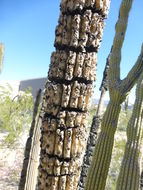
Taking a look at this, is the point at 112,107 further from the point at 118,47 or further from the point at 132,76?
the point at 118,47

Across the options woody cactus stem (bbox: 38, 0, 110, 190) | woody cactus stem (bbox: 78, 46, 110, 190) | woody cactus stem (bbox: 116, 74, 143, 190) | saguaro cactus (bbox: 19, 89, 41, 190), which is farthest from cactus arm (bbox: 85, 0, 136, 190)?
woody cactus stem (bbox: 78, 46, 110, 190)

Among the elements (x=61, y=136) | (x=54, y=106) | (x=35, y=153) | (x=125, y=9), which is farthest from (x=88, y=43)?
(x=35, y=153)

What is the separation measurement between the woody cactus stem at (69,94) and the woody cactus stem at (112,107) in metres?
1.63

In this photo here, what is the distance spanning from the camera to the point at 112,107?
3520 mm

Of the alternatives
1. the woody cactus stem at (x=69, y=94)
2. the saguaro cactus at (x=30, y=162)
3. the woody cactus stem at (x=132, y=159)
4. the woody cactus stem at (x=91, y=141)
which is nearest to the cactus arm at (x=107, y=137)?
the woody cactus stem at (x=132, y=159)

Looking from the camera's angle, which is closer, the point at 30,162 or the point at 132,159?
the point at 132,159

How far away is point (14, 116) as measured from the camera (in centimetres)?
1370

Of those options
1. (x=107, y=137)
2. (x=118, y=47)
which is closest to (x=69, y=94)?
(x=107, y=137)

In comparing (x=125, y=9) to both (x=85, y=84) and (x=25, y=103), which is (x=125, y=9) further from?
(x=25, y=103)

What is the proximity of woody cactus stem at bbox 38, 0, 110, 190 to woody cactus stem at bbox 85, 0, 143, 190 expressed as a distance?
5.36 feet

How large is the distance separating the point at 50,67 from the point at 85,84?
0.24m

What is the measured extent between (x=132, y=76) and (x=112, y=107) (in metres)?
0.49

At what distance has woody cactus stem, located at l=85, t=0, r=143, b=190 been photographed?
11.1ft

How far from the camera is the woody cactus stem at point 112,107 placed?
11.1 feet
